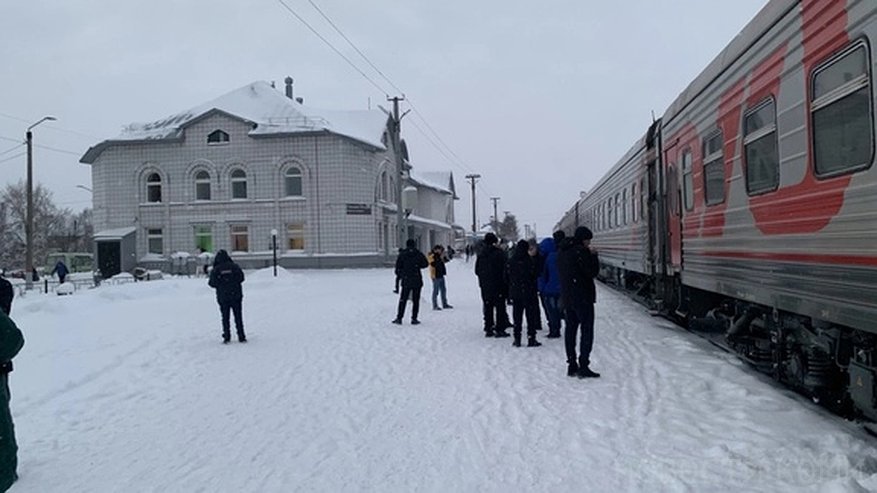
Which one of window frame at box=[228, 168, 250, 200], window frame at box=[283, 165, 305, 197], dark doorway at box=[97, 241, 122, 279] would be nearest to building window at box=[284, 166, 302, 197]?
window frame at box=[283, 165, 305, 197]

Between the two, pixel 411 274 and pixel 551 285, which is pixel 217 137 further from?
pixel 551 285

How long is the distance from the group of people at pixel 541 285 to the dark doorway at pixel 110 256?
120 ft

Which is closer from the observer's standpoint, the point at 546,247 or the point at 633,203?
the point at 546,247

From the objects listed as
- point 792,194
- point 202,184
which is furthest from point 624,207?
point 202,184

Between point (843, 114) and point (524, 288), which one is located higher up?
point (843, 114)

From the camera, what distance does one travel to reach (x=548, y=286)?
38.0 ft

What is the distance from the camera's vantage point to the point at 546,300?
39.0ft

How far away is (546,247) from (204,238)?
37.8 metres

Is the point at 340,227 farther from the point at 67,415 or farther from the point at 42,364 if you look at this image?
the point at 67,415

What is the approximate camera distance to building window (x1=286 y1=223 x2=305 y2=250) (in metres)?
44.4

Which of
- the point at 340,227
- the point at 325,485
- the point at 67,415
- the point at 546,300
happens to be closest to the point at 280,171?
the point at 340,227

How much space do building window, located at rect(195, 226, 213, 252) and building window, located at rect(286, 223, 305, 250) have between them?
5094mm

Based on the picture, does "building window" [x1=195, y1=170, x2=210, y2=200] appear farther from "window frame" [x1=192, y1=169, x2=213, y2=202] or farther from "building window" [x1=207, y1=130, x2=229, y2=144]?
"building window" [x1=207, y1=130, x2=229, y2=144]

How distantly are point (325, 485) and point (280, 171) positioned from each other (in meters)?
40.8
